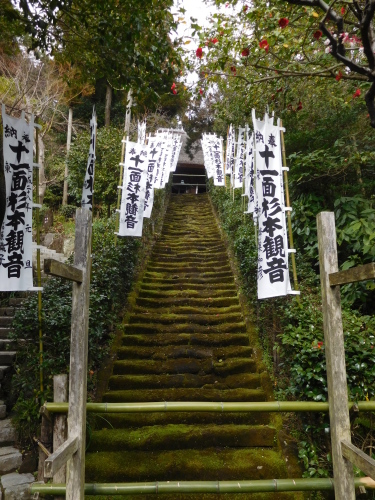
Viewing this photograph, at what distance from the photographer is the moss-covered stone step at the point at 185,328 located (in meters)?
5.78

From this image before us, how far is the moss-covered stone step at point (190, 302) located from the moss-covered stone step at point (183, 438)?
282 cm

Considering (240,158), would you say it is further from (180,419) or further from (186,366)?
(180,419)

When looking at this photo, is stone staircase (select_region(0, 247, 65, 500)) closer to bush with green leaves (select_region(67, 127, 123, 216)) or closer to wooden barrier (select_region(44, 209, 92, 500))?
wooden barrier (select_region(44, 209, 92, 500))

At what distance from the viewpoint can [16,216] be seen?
3820 millimetres

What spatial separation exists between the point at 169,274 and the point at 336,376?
594cm

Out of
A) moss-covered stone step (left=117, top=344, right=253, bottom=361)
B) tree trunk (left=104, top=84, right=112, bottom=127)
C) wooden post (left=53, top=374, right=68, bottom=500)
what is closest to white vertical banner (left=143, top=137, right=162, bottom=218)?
moss-covered stone step (left=117, top=344, right=253, bottom=361)

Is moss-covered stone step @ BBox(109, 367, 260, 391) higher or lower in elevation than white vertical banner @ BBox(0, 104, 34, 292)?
lower

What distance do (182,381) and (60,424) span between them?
95.7 inches

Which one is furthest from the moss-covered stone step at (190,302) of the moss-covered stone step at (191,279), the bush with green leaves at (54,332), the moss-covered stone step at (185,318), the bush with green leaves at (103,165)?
the bush with green leaves at (103,165)

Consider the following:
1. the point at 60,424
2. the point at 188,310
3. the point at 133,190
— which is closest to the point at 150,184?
the point at 133,190

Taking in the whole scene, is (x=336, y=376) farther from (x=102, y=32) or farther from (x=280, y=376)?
(x=102, y=32)

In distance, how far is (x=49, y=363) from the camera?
12.3 feet

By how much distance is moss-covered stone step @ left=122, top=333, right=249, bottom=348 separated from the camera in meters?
5.47

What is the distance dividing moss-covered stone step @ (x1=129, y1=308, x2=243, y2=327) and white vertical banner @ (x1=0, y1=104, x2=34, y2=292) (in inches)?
105
